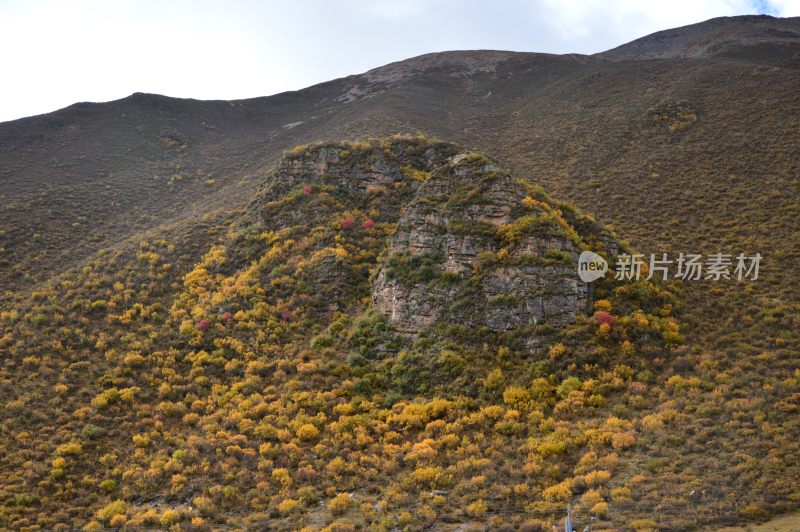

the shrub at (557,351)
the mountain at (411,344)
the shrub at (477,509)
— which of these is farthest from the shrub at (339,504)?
the shrub at (557,351)

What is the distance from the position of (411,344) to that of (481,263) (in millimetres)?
4513

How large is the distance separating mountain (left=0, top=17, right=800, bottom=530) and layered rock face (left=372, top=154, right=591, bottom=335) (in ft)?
0.38

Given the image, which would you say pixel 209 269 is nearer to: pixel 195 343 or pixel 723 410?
pixel 195 343

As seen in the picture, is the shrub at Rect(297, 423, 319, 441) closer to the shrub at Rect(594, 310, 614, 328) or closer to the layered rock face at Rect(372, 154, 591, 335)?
the layered rock face at Rect(372, 154, 591, 335)

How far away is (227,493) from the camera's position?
14.8 meters

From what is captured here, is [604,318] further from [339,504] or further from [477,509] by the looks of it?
[339,504]

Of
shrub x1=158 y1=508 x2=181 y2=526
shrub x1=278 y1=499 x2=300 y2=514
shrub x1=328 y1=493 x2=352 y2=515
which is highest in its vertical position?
shrub x1=328 y1=493 x2=352 y2=515

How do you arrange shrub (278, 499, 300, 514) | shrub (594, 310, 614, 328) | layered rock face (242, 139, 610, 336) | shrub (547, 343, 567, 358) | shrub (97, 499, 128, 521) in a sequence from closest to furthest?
shrub (278, 499, 300, 514) < shrub (97, 499, 128, 521) < shrub (547, 343, 567, 358) < shrub (594, 310, 614, 328) < layered rock face (242, 139, 610, 336)

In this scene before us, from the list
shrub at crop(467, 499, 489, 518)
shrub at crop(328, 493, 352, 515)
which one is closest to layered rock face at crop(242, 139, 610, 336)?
shrub at crop(328, 493, 352, 515)

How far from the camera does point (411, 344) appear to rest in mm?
20500

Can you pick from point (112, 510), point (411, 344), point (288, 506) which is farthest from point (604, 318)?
point (112, 510)

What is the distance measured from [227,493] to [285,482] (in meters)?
1.60

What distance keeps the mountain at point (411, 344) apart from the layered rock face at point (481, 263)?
115 millimetres

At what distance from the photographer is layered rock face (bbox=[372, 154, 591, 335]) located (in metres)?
20.4
